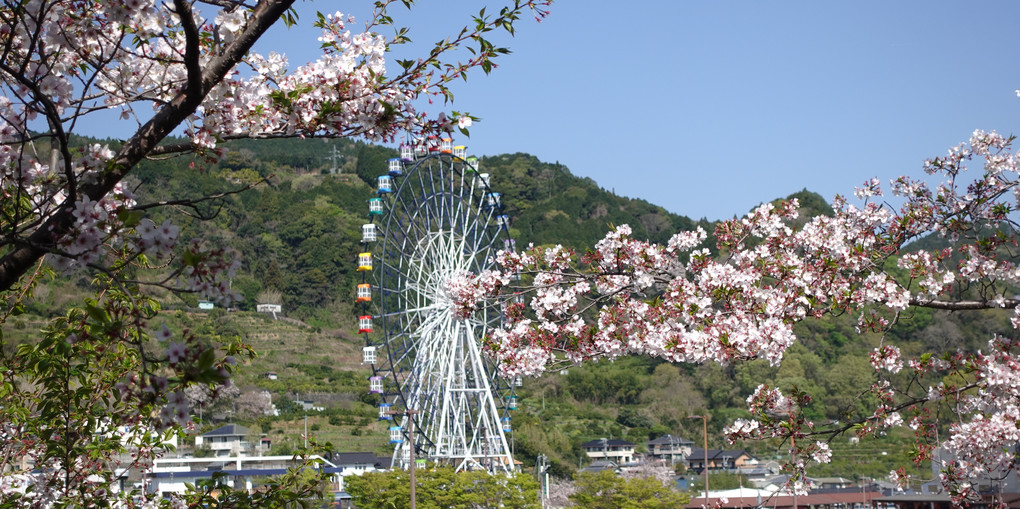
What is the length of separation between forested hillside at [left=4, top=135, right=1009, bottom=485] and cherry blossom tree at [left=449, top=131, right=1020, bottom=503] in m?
35.7

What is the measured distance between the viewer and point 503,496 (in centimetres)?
2798

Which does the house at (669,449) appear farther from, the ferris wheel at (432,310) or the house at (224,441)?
the ferris wheel at (432,310)

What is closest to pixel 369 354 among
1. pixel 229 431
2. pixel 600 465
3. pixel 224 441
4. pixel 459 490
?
pixel 459 490

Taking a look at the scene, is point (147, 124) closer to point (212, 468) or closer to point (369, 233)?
point (369, 233)

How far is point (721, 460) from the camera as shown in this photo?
176 ft

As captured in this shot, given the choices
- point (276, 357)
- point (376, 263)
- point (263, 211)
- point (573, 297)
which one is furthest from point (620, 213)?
point (573, 297)

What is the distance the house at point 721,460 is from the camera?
172 ft

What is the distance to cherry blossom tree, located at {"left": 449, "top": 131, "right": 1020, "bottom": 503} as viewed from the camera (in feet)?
16.1

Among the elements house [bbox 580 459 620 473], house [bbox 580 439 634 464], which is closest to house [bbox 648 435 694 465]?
house [bbox 580 439 634 464]

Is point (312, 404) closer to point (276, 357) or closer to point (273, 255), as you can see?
point (276, 357)

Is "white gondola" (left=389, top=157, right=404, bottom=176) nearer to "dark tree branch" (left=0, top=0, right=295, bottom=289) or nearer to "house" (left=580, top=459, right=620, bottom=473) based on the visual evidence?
"house" (left=580, top=459, right=620, bottom=473)

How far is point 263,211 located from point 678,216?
41867 mm

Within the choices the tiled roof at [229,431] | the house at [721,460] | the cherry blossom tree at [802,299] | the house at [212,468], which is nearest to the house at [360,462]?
the house at [212,468]

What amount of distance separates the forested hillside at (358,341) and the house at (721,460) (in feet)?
8.10
